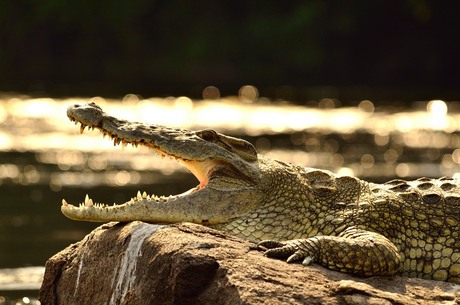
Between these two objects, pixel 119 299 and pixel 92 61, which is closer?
pixel 119 299

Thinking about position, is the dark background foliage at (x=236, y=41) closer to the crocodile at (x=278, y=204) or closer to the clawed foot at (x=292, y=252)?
the crocodile at (x=278, y=204)

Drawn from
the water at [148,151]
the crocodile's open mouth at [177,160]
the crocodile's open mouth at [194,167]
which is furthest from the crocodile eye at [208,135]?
the water at [148,151]

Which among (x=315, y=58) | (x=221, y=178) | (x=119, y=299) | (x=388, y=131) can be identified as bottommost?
(x=119, y=299)

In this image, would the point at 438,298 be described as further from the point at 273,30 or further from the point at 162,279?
the point at 273,30

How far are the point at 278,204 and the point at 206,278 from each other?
1.29 m

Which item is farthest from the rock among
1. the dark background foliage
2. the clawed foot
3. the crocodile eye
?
the dark background foliage

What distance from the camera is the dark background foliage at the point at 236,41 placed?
5662cm

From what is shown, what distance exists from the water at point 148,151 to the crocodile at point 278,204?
306 cm

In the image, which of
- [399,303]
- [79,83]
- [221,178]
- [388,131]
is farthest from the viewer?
[79,83]

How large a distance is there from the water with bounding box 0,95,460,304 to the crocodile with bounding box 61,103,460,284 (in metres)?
3.06

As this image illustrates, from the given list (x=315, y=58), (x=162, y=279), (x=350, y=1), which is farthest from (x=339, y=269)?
(x=350, y=1)

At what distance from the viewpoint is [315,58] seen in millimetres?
58188

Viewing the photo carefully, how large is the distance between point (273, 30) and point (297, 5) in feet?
9.77

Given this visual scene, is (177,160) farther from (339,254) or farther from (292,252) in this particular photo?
(339,254)
